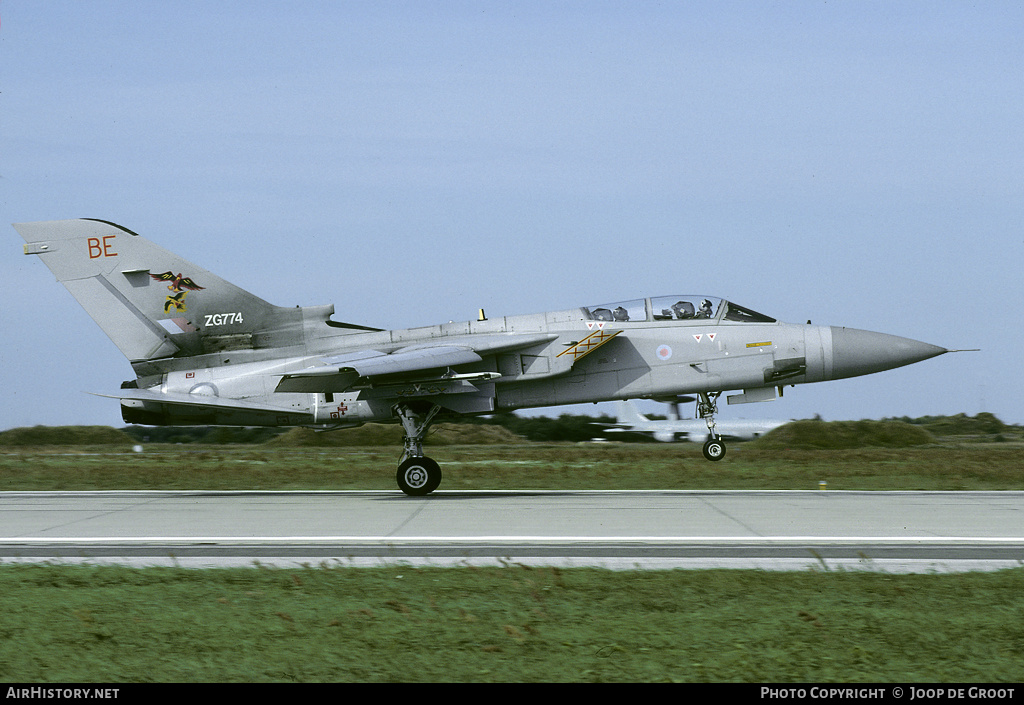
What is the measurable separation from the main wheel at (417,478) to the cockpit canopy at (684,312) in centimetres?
402

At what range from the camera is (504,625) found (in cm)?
614

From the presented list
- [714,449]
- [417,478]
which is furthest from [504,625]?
[714,449]

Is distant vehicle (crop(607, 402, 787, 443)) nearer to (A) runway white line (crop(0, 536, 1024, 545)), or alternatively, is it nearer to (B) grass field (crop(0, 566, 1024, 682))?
(A) runway white line (crop(0, 536, 1024, 545))

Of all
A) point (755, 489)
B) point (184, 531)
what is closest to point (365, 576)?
point (184, 531)

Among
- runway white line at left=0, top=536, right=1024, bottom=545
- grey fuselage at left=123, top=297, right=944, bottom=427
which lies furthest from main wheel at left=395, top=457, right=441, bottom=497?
runway white line at left=0, top=536, right=1024, bottom=545

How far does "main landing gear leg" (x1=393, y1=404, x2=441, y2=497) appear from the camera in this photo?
55.1 ft

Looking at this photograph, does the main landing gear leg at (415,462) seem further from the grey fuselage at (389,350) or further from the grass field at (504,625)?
the grass field at (504,625)

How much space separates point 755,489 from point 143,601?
520 inches

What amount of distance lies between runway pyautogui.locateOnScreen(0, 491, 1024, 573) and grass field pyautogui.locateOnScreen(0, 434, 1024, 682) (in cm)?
88

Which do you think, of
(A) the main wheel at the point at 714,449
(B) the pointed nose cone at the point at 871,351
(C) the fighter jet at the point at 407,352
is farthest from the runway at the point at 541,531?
(B) the pointed nose cone at the point at 871,351

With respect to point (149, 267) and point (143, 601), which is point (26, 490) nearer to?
point (149, 267)

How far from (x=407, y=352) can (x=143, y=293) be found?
5265 millimetres

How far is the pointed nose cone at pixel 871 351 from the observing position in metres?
17.1
